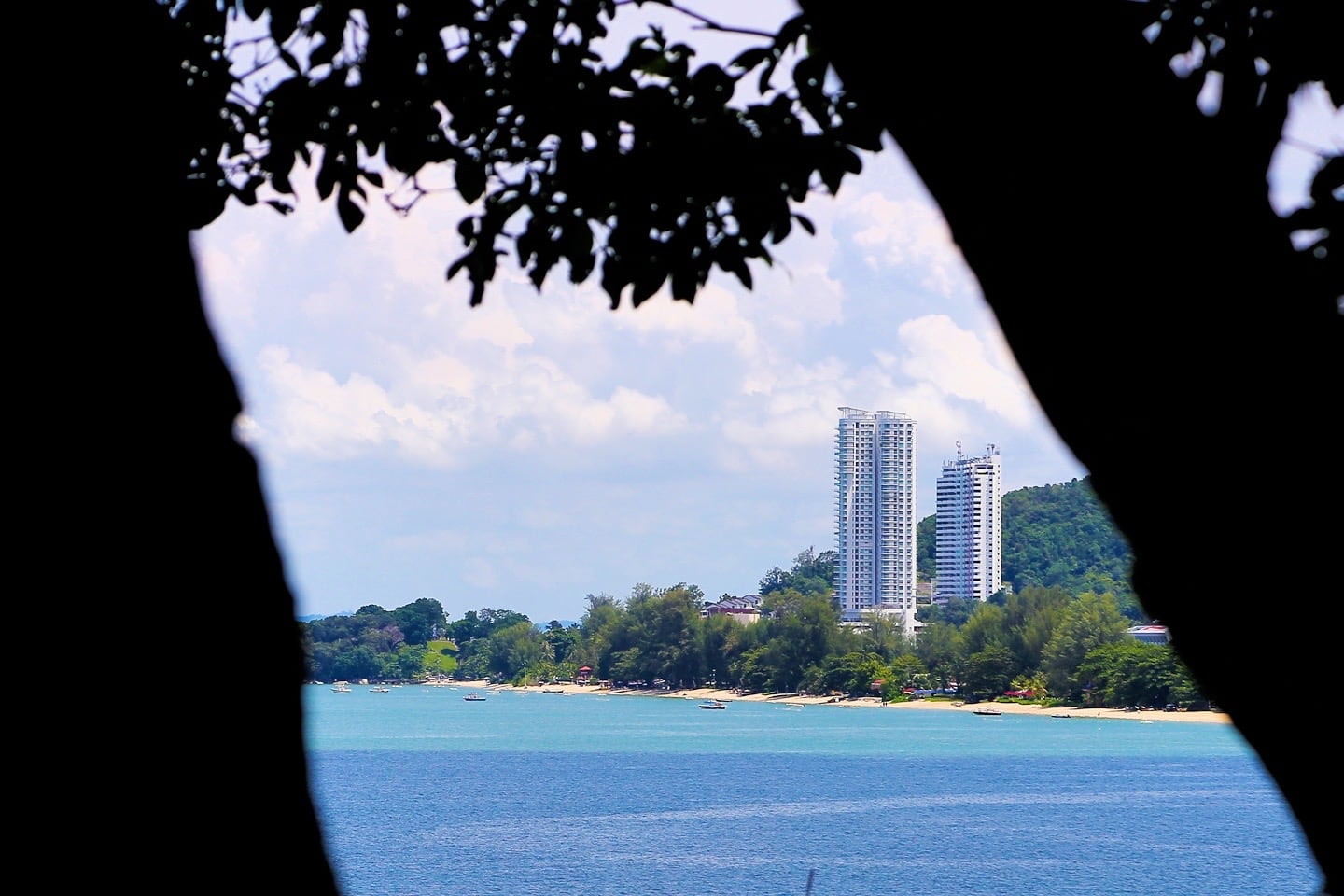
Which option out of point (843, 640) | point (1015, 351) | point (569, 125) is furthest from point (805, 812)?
point (843, 640)

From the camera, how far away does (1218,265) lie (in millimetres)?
1305

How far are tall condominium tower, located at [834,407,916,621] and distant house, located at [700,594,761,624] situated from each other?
339 inches

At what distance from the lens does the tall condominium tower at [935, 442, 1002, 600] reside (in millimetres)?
148125

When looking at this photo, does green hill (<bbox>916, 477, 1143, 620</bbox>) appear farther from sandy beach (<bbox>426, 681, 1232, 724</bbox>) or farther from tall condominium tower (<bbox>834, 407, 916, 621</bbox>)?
sandy beach (<bbox>426, 681, 1232, 724</bbox>)

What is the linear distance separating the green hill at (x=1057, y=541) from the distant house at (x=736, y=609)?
85.1 feet

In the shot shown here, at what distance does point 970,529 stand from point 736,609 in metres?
29.7

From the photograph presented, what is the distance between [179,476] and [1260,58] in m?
2.71

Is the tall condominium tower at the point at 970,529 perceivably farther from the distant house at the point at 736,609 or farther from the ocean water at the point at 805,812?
the ocean water at the point at 805,812

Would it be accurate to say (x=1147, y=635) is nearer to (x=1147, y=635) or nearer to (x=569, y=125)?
(x=1147, y=635)

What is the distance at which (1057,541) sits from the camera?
147 meters

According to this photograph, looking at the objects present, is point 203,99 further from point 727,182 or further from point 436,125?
point 727,182

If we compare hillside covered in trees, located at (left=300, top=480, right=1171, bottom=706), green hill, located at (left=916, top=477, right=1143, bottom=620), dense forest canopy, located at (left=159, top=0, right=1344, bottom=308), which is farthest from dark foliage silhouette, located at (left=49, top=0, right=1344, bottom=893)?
green hill, located at (left=916, top=477, right=1143, bottom=620)

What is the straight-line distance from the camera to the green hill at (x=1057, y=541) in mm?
134750

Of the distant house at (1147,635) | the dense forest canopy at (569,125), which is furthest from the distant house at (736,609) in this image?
the dense forest canopy at (569,125)
